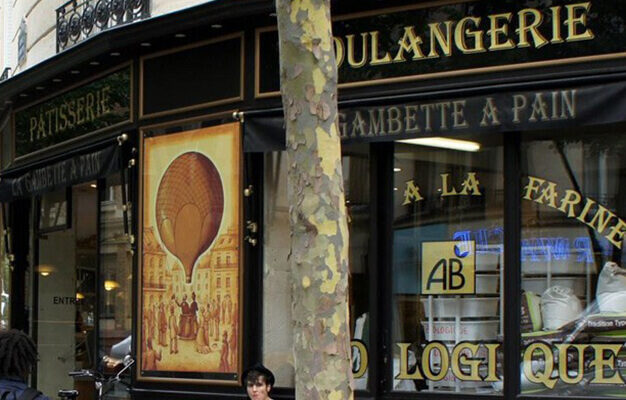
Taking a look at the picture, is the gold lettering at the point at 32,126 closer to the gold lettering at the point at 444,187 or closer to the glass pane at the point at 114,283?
the glass pane at the point at 114,283

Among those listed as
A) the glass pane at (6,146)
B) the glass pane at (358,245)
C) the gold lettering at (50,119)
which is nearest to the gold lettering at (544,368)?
the glass pane at (358,245)

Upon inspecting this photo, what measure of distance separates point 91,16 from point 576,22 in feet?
18.7

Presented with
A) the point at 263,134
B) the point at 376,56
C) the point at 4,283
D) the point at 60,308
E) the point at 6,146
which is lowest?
the point at 60,308

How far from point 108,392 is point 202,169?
9.03 ft

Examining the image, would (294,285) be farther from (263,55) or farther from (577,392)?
(263,55)

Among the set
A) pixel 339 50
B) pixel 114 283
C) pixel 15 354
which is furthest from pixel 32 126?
pixel 15 354

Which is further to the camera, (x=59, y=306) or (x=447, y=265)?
(x=59, y=306)

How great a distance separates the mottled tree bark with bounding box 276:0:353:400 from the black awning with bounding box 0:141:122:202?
6715 mm

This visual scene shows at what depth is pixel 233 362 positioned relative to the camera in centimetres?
1066

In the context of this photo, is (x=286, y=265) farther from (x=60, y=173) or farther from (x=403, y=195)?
(x=60, y=173)

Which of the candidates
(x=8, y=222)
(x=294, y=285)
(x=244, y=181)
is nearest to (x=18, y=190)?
(x=8, y=222)

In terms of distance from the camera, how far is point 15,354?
5.96 meters

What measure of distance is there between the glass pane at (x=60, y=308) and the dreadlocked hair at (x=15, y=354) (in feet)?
28.7

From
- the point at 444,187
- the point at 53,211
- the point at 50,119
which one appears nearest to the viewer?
the point at 444,187
